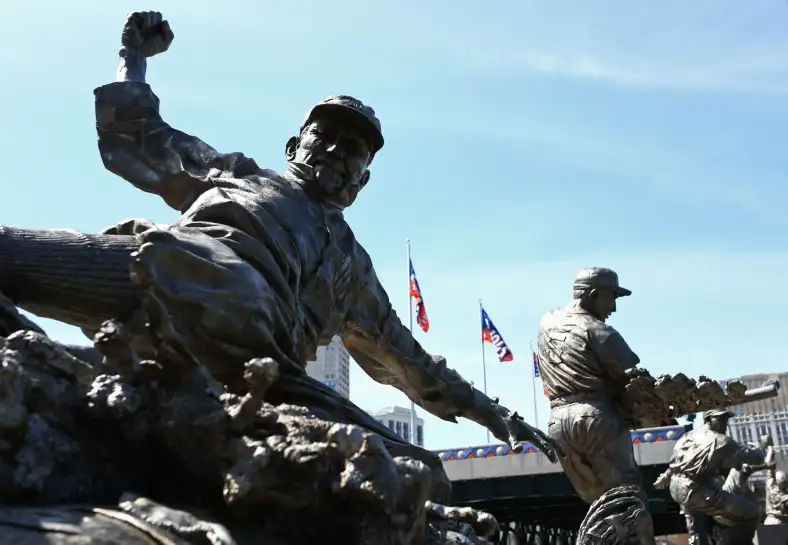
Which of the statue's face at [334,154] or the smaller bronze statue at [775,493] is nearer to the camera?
the statue's face at [334,154]

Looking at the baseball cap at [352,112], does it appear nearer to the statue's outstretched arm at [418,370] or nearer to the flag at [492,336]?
the statue's outstretched arm at [418,370]

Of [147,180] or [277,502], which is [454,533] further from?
[147,180]

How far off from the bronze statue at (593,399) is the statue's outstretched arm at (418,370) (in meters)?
2.88

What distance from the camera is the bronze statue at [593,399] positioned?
21.8ft

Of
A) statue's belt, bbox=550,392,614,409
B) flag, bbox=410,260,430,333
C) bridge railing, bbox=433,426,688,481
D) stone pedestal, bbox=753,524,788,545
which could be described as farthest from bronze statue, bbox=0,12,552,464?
flag, bbox=410,260,430,333

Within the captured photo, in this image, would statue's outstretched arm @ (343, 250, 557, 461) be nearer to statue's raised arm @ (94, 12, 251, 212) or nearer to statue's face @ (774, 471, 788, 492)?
statue's raised arm @ (94, 12, 251, 212)

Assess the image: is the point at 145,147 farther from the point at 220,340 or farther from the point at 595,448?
the point at 595,448

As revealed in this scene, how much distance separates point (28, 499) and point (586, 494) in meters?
5.52

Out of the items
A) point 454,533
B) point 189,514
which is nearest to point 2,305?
point 189,514

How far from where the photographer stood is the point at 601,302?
725 cm

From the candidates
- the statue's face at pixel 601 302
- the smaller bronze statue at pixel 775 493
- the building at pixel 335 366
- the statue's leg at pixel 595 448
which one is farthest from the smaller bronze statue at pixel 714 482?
the building at pixel 335 366

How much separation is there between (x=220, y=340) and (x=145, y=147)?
3.69ft

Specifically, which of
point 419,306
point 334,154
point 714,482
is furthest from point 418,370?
point 419,306

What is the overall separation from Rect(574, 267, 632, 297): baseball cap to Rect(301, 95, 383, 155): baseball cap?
3.99m
